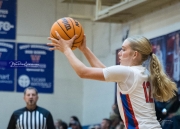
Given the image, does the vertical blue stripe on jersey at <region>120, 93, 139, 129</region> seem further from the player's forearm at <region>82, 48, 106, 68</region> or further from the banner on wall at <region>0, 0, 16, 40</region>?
the banner on wall at <region>0, 0, 16, 40</region>

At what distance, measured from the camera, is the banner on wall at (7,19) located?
38.9 feet

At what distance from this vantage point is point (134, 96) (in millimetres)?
2848

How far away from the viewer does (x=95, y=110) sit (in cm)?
1151

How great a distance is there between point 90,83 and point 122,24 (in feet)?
8.28

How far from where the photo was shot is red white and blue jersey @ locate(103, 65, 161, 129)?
9.23ft

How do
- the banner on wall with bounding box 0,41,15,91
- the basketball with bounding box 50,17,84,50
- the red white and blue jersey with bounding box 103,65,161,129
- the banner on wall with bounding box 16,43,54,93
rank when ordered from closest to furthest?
1. the red white and blue jersey with bounding box 103,65,161,129
2. the basketball with bounding box 50,17,84,50
3. the banner on wall with bounding box 0,41,15,91
4. the banner on wall with bounding box 16,43,54,93

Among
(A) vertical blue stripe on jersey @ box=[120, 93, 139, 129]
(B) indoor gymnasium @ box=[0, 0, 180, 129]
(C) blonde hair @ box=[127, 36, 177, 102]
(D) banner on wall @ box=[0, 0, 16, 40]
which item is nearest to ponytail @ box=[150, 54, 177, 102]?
(C) blonde hair @ box=[127, 36, 177, 102]

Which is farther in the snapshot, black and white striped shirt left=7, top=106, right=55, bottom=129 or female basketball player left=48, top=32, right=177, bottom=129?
black and white striped shirt left=7, top=106, right=55, bottom=129

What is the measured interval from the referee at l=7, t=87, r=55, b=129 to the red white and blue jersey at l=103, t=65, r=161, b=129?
11.7 feet

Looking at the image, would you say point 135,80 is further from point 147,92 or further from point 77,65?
point 77,65

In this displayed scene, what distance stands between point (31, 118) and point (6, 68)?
19.2 feet

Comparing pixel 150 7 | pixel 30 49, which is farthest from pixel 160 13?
pixel 30 49

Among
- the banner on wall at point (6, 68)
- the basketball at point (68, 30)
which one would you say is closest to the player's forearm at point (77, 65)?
the basketball at point (68, 30)

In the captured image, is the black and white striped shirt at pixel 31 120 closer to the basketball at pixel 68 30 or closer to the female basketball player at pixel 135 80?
the basketball at pixel 68 30
